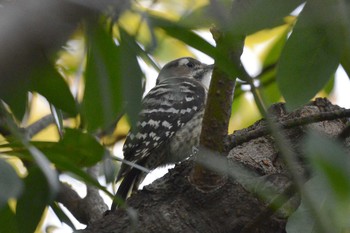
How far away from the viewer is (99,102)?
1.42 metres

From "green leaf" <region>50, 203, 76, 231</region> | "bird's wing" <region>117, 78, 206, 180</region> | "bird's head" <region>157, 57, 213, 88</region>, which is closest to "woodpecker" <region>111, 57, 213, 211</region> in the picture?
"bird's wing" <region>117, 78, 206, 180</region>

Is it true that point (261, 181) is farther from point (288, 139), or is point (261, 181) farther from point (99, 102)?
point (99, 102)

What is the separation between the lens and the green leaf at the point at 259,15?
1.24 metres

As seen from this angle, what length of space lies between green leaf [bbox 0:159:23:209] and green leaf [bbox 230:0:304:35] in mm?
458

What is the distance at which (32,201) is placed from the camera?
1.68 meters

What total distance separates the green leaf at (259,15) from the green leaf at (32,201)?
23.8 inches

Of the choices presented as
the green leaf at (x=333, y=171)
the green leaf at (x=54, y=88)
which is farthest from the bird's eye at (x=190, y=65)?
the green leaf at (x=333, y=171)

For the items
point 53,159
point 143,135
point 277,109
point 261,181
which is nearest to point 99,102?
point 53,159

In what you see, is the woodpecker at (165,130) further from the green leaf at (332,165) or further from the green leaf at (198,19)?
the green leaf at (332,165)

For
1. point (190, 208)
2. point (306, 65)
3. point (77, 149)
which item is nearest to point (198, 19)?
point (306, 65)

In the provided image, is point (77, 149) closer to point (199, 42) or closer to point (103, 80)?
point (103, 80)

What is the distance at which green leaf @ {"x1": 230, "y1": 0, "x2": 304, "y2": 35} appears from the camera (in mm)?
1236

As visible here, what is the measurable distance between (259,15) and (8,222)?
839 millimetres

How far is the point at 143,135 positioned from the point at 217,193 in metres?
1.78
